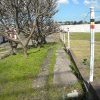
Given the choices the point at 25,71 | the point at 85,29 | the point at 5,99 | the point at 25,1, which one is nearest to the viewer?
the point at 5,99

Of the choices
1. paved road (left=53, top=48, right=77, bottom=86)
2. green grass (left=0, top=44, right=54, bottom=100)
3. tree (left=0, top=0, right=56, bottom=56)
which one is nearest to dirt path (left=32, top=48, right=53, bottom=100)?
green grass (left=0, top=44, right=54, bottom=100)

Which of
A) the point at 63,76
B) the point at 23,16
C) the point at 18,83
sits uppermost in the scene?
the point at 23,16

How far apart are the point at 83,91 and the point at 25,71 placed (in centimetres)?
430

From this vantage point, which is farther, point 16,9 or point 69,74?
point 16,9

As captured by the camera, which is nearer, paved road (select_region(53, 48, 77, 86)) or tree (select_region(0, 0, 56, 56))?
paved road (select_region(53, 48, 77, 86))

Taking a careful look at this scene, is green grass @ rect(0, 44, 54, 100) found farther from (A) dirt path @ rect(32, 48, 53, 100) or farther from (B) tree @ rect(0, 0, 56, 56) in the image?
(B) tree @ rect(0, 0, 56, 56)

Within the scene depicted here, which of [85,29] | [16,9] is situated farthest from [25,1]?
[85,29]

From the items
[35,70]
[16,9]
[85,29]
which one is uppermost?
[16,9]

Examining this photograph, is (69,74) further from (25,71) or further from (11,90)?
(11,90)

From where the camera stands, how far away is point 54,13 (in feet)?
123

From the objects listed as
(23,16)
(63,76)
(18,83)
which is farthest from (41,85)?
(23,16)

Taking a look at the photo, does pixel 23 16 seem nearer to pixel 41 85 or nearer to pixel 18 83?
pixel 18 83

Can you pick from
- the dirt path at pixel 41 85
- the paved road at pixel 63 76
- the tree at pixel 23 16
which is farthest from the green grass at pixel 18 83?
the tree at pixel 23 16

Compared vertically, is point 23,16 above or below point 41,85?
above
